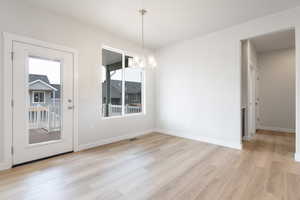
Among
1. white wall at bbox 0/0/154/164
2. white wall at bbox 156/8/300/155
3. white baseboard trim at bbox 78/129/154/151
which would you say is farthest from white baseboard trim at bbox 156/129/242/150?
white wall at bbox 0/0/154/164

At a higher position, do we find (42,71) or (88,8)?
(88,8)

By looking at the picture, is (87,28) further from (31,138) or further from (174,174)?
(174,174)

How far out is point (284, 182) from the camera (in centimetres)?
206

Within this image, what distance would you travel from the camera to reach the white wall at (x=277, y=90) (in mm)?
4996

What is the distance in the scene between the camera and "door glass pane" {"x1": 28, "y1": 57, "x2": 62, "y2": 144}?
2.73 meters

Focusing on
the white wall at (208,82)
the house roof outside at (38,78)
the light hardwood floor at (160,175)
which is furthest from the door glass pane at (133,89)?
the house roof outside at (38,78)

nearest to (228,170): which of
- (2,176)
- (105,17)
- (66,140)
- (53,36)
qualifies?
(66,140)

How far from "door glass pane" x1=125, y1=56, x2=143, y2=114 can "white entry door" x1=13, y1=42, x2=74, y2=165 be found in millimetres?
1616

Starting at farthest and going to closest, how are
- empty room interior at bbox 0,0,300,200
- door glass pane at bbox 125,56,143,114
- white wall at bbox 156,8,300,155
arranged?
door glass pane at bbox 125,56,143,114, white wall at bbox 156,8,300,155, empty room interior at bbox 0,0,300,200

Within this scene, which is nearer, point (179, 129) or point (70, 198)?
point (70, 198)

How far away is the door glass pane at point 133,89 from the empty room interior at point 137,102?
32mm

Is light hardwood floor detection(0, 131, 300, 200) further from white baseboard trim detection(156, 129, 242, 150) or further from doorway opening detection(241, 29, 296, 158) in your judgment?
doorway opening detection(241, 29, 296, 158)

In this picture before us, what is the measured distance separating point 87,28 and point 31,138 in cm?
252

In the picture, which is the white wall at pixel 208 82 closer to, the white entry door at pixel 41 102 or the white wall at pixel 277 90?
the white entry door at pixel 41 102
